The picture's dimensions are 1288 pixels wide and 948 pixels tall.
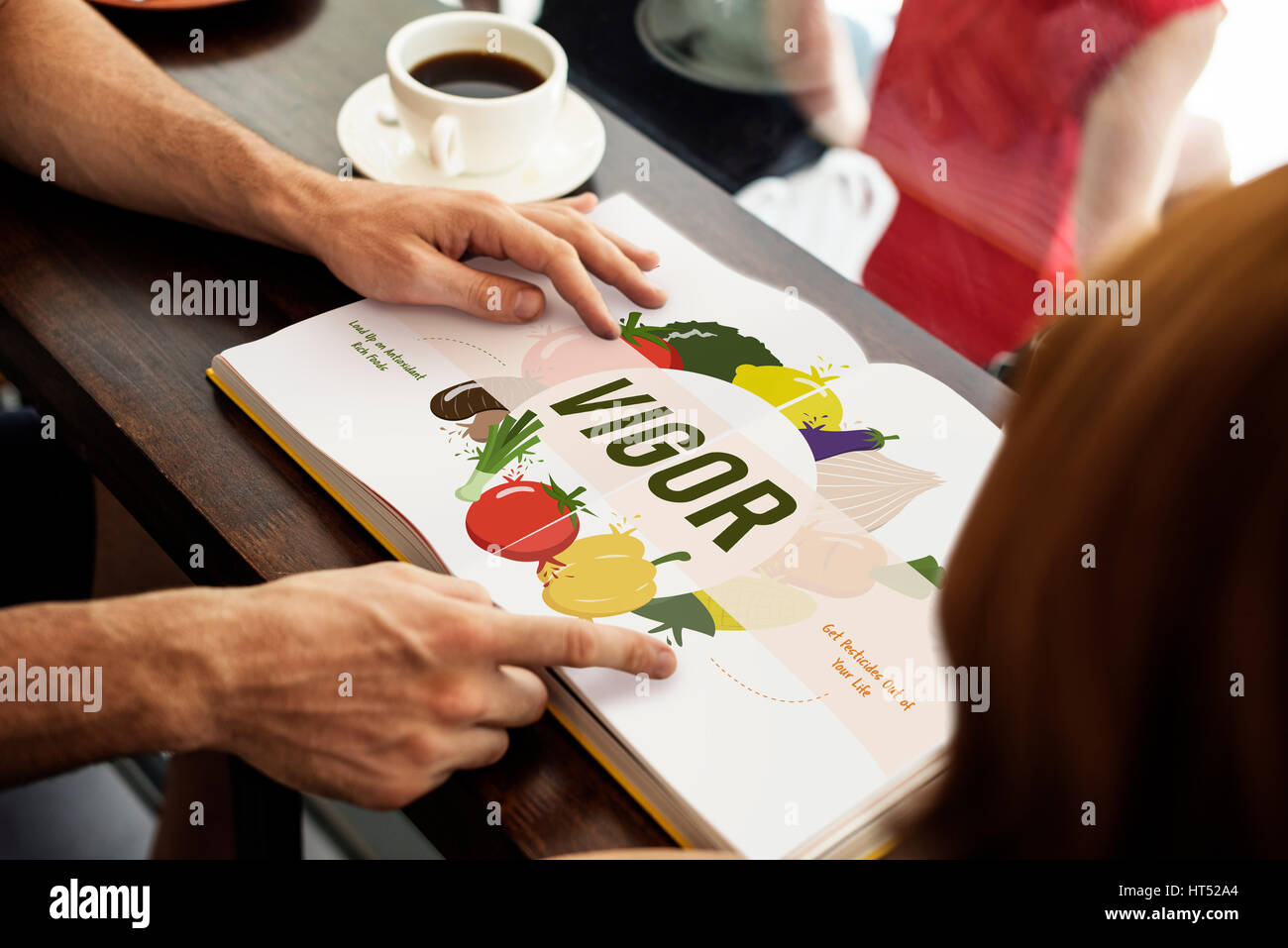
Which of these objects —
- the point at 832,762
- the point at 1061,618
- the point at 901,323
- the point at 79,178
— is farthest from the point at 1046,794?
the point at 79,178

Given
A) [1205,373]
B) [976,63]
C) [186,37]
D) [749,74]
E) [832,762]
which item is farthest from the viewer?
[749,74]

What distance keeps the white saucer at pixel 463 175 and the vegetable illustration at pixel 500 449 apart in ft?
0.94

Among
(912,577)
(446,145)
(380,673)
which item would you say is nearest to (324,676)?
(380,673)

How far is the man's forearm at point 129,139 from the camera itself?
851 millimetres

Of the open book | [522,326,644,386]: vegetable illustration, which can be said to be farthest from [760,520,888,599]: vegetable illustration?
[522,326,644,386]: vegetable illustration

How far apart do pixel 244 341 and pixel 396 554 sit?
0.25m

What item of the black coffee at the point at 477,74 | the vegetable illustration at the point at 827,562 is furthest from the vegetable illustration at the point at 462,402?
the black coffee at the point at 477,74

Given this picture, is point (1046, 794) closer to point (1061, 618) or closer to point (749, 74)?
point (1061, 618)

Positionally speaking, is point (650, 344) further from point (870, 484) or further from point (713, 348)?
point (870, 484)

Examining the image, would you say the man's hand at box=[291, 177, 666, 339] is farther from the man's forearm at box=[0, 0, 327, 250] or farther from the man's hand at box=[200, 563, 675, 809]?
the man's hand at box=[200, 563, 675, 809]

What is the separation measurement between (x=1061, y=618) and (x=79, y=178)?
89 centimetres

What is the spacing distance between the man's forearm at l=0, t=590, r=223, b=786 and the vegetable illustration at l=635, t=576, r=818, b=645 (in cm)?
27

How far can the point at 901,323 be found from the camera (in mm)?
848

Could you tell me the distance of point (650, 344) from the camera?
0.80m
